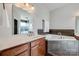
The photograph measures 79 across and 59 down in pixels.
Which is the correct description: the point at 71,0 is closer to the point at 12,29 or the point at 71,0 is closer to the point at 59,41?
the point at 59,41

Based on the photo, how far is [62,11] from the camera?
174 cm

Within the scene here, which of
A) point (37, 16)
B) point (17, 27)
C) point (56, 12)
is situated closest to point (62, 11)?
point (56, 12)

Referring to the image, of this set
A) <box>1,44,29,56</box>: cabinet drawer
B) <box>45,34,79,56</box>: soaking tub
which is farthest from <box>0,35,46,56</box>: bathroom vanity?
<box>45,34,79,56</box>: soaking tub

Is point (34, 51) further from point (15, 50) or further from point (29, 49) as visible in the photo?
point (15, 50)

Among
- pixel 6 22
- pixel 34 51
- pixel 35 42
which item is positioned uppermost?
pixel 6 22

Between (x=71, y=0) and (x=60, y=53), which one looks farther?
(x=60, y=53)

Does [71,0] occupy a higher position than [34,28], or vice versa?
[71,0]

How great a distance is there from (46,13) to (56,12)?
0.14 metres

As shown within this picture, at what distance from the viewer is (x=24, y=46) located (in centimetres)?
150

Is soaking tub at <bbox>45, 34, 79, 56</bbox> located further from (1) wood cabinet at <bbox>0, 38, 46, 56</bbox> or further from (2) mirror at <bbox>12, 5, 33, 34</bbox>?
(2) mirror at <bbox>12, 5, 33, 34</bbox>

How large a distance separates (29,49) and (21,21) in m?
0.41

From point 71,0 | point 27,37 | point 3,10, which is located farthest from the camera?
point 27,37

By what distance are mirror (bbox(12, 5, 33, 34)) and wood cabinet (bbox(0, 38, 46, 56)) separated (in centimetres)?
21

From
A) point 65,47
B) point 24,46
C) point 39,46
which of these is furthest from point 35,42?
point 65,47
